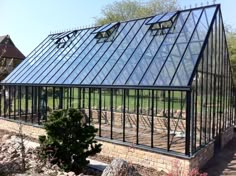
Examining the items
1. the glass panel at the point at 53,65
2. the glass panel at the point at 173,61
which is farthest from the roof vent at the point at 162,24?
the glass panel at the point at 53,65

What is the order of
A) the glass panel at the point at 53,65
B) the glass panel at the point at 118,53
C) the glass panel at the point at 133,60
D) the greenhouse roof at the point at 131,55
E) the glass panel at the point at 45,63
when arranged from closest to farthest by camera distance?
the greenhouse roof at the point at 131,55 < the glass panel at the point at 133,60 < the glass panel at the point at 118,53 < the glass panel at the point at 53,65 < the glass panel at the point at 45,63

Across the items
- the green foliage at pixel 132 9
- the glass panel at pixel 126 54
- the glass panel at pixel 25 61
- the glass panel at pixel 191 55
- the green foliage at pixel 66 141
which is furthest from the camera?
the green foliage at pixel 132 9

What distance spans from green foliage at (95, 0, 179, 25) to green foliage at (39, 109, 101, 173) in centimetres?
2292

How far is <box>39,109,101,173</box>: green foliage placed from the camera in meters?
7.01

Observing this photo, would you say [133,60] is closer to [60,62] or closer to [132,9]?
[60,62]

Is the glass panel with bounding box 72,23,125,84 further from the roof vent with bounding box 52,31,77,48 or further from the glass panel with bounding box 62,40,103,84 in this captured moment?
the roof vent with bounding box 52,31,77,48

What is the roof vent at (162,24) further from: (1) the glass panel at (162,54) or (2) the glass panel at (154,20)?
(1) the glass panel at (162,54)

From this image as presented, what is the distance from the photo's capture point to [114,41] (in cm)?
1194

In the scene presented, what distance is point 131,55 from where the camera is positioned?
33.6 ft

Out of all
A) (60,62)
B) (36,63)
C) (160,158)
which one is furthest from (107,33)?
(160,158)

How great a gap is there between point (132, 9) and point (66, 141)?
85.4ft

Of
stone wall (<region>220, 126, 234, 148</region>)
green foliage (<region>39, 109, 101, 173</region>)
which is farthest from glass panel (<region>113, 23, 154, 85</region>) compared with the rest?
stone wall (<region>220, 126, 234, 148</region>)

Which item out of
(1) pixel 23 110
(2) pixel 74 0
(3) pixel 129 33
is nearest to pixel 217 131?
(3) pixel 129 33

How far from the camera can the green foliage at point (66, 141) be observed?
701 cm
